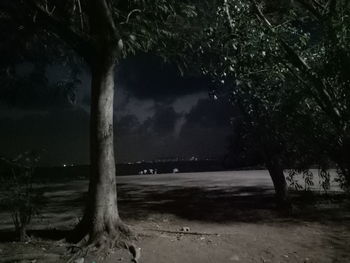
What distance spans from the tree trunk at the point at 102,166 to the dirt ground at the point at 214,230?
704 millimetres

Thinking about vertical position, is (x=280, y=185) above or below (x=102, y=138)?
below

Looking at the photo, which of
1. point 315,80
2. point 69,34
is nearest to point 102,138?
point 69,34

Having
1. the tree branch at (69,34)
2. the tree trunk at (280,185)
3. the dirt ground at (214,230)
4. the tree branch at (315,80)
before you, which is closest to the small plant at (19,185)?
the dirt ground at (214,230)

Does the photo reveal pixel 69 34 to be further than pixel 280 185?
No

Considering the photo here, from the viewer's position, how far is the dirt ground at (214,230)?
8.91 m

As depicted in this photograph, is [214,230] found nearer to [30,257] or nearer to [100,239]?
[100,239]

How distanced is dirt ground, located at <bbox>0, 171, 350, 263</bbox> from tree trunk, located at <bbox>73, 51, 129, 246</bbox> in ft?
2.31

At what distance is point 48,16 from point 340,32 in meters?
7.76

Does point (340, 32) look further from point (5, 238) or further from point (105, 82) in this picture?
point (5, 238)

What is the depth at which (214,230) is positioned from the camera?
37.4 ft

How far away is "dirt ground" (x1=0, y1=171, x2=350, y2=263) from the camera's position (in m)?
8.91

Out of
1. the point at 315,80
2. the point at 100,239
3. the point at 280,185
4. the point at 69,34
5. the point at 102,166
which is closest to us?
the point at 315,80

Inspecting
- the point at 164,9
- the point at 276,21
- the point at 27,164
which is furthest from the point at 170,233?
the point at 276,21

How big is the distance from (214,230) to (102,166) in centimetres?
398
